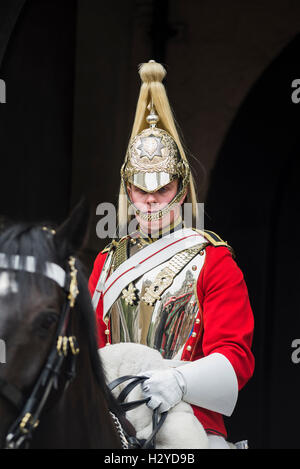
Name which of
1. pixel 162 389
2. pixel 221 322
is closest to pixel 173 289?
pixel 221 322

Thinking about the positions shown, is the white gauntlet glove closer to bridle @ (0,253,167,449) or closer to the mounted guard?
the mounted guard

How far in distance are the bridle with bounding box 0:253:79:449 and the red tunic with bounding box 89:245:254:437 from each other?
0.70 metres

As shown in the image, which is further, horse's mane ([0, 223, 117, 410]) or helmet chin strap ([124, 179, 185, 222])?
helmet chin strap ([124, 179, 185, 222])

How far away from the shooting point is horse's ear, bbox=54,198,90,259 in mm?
1911

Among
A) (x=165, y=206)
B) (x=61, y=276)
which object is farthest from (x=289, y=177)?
(x=61, y=276)

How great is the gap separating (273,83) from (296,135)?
353 millimetres

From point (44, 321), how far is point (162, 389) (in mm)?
630

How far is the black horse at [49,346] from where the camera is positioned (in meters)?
1.75

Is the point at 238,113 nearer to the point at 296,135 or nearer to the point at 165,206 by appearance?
the point at 296,135

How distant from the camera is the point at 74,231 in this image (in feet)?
6.33

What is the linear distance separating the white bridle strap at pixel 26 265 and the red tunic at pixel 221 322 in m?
0.75

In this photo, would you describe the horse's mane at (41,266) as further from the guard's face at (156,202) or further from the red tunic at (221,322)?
the guard's face at (156,202)

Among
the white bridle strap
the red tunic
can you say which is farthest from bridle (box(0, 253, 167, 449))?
the red tunic

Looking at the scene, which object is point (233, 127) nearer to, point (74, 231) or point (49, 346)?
point (74, 231)
